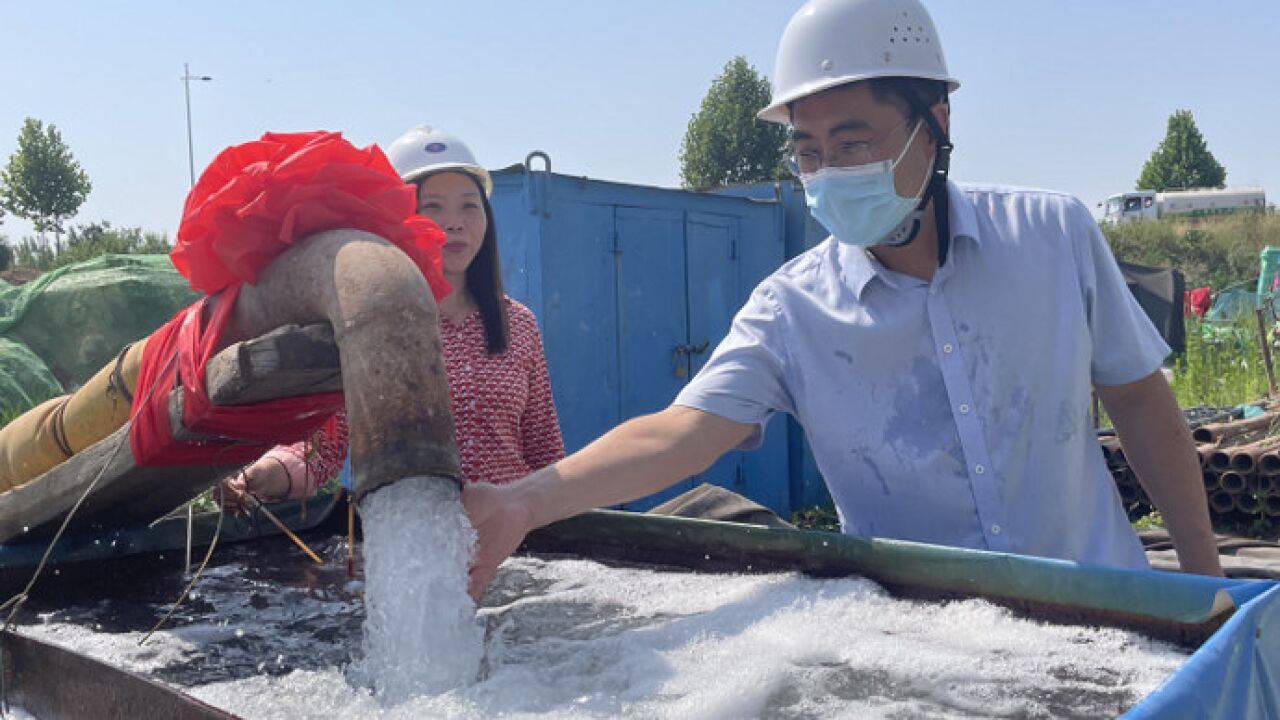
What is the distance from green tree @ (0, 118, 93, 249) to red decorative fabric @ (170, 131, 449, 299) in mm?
32866

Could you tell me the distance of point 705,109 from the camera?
3575 centimetres

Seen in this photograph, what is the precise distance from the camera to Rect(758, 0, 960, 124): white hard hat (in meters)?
1.94

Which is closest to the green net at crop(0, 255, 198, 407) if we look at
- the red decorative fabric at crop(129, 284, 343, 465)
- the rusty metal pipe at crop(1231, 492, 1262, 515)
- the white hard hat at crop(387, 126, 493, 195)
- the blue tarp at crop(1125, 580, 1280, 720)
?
the white hard hat at crop(387, 126, 493, 195)

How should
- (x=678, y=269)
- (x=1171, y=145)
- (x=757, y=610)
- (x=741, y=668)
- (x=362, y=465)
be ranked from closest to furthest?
(x=362, y=465) < (x=741, y=668) < (x=757, y=610) < (x=678, y=269) < (x=1171, y=145)

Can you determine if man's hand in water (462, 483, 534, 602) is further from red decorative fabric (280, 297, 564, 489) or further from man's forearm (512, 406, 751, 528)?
red decorative fabric (280, 297, 564, 489)

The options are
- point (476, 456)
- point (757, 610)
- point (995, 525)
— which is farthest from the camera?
point (476, 456)

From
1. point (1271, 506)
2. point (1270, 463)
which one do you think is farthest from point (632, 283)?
point (1271, 506)

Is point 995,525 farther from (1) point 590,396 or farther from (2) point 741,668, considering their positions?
(1) point 590,396

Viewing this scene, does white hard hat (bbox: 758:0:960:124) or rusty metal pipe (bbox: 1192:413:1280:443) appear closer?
white hard hat (bbox: 758:0:960:124)

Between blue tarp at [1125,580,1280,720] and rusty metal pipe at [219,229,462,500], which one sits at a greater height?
rusty metal pipe at [219,229,462,500]

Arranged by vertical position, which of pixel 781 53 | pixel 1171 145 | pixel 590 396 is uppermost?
pixel 1171 145

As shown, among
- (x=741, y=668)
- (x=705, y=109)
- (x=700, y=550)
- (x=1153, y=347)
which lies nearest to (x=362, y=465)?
(x=741, y=668)

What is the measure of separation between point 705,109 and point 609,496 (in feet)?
115

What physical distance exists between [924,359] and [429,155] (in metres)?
1.76
